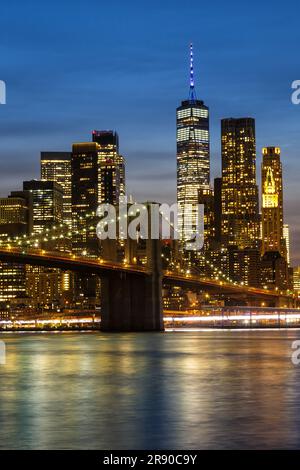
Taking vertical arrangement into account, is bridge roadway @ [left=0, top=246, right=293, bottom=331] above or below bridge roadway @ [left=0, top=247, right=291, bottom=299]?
below

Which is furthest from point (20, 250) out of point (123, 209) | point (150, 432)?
point (150, 432)

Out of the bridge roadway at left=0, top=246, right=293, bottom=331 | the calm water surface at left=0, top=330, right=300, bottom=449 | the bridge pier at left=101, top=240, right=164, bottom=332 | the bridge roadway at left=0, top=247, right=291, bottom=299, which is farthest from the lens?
the bridge pier at left=101, top=240, right=164, bottom=332

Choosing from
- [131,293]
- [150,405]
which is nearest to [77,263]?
[131,293]

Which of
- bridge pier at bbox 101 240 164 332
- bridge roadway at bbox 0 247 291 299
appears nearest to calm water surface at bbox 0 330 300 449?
bridge roadway at bbox 0 247 291 299

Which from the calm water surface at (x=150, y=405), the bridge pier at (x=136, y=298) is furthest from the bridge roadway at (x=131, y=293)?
the calm water surface at (x=150, y=405)

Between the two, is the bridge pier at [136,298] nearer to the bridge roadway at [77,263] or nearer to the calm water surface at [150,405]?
the bridge roadway at [77,263]

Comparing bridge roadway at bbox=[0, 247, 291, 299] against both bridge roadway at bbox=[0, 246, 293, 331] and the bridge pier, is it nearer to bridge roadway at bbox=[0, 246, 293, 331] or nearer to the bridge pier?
bridge roadway at bbox=[0, 246, 293, 331]

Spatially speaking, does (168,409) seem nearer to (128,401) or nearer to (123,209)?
(128,401)
